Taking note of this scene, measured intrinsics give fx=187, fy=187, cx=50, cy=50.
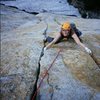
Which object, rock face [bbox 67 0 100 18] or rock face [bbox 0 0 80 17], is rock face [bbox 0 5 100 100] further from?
rock face [bbox 67 0 100 18]

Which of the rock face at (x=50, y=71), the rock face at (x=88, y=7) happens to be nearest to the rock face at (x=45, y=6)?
the rock face at (x=88, y=7)

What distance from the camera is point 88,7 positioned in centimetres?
1451

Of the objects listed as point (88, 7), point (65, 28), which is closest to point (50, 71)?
point (65, 28)

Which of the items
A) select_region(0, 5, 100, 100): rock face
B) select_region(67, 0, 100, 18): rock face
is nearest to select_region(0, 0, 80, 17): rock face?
select_region(67, 0, 100, 18): rock face

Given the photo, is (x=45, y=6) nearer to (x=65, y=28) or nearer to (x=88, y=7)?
(x=88, y=7)

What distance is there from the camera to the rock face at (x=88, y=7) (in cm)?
1425

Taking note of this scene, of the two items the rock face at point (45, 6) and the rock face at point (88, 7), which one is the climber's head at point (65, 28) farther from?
the rock face at point (88, 7)

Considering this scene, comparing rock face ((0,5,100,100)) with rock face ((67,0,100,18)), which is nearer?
rock face ((0,5,100,100))

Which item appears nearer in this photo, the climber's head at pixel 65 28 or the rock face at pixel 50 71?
the rock face at pixel 50 71

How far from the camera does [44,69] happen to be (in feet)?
15.6

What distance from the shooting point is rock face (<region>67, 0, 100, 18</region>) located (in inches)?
561

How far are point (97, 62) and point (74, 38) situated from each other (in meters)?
1.59

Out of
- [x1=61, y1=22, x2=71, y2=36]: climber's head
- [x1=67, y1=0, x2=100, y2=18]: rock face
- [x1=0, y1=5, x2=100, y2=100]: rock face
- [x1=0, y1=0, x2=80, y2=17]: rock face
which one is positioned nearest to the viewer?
[x1=0, y1=5, x2=100, y2=100]: rock face

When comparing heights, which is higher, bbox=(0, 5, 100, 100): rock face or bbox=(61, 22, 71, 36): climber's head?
bbox=(61, 22, 71, 36): climber's head
